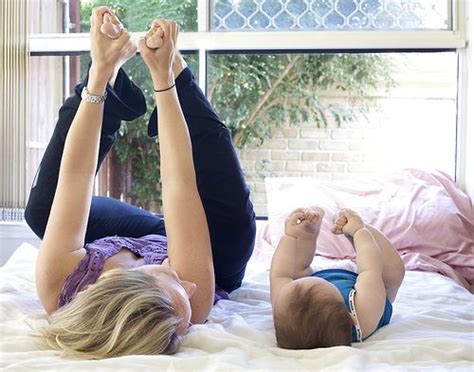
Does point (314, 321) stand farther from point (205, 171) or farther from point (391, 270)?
point (205, 171)

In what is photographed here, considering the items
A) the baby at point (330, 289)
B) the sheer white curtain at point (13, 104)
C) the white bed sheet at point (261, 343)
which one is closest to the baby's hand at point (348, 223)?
the baby at point (330, 289)

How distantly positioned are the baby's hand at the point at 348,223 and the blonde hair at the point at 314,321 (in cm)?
32

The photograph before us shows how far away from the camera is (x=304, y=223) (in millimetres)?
1585

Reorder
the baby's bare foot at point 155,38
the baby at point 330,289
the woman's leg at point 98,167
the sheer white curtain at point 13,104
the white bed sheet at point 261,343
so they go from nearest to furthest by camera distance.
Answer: the white bed sheet at point 261,343
the baby at point 330,289
the baby's bare foot at point 155,38
the woman's leg at point 98,167
the sheer white curtain at point 13,104

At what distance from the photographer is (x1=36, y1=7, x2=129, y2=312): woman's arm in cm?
143

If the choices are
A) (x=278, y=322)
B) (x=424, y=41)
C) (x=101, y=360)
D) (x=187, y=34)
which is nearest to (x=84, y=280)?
(x=101, y=360)

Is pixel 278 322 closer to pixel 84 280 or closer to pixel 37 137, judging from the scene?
pixel 84 280

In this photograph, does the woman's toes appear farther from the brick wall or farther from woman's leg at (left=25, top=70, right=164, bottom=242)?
the brick wall

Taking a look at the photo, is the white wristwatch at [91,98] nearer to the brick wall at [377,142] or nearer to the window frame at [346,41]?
the window frame at [346,41]

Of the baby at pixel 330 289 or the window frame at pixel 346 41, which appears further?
the window frame at pixel 346 41

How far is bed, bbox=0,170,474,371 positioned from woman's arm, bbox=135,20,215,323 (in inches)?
4.2

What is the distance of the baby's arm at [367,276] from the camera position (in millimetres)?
1378

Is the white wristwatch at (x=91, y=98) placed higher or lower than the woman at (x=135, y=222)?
higher

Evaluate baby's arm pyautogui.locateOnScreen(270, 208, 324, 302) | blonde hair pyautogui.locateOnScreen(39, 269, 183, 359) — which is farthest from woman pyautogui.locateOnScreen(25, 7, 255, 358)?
baby's arm pyautogui.locateOnScreen(270, 208, 324, 302)
